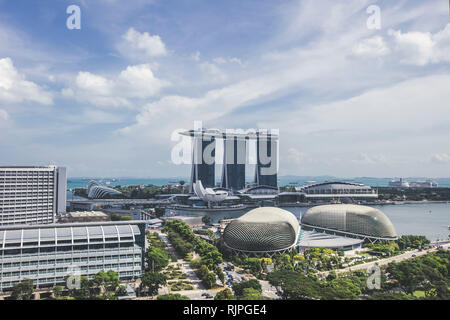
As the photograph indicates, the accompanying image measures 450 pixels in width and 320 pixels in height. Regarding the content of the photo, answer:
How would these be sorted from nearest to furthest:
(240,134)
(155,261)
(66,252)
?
(66,252) → (155,261) → (240,134)

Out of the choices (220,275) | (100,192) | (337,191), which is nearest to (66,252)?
(220,275)

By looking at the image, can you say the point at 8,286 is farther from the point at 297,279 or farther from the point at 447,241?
the point at 447,241

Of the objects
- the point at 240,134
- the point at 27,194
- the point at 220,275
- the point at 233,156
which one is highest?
the point at 240,134

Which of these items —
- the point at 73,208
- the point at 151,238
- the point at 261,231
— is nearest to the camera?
the point at 261,231

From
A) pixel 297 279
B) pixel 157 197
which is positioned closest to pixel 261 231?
pixel 297 279

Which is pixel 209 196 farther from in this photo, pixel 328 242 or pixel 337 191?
pixel 328 242

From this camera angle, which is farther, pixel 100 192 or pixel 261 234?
pixel 100 192
